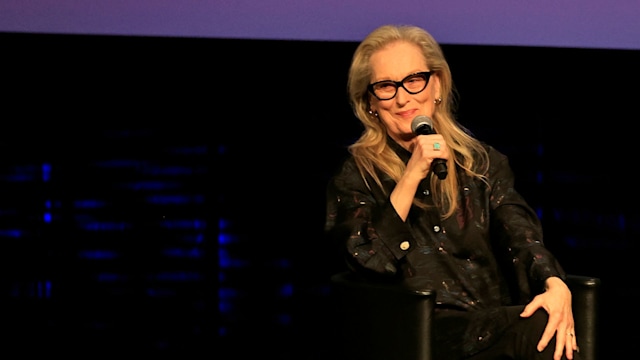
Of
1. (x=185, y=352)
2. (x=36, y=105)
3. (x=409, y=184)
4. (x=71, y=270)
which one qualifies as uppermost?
(x=36, y=105)

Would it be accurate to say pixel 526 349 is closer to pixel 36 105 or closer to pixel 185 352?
pixel 185 352

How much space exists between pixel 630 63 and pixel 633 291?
31.9 inches

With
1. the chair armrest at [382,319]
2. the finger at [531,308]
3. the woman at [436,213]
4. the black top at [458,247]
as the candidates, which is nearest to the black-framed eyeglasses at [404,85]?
the woman at [436,213]

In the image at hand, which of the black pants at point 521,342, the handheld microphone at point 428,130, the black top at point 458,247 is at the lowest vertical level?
the black pants at point 521,342

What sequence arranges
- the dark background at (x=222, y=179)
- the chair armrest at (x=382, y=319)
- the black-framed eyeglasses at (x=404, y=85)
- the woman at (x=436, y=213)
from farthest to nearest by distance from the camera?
the dark background at (x=222, y=179) → the black-framed eyeglasses at (x=404, y=85) → the woman at (x=436, y=213) → the chair armrest at (x=382, y=319)

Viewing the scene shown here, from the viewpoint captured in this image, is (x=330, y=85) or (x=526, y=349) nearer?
(x=526, y=349)

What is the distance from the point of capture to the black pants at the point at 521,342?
2.25 meters

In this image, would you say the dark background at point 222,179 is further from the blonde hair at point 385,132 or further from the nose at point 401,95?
the nose at point 401,95

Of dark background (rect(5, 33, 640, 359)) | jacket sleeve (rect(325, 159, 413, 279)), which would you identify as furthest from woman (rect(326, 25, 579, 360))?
dark background (rect(5, 33, 640, 359))

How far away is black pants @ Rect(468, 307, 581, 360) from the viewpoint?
2.25 meters

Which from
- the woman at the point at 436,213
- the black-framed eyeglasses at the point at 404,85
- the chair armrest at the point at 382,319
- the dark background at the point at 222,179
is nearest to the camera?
the chair armrest at the point at 382,319

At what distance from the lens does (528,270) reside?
2.40 meters

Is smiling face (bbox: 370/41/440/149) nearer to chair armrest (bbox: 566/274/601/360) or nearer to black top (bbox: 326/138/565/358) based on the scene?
black top (bbox: 326/138/565/358)

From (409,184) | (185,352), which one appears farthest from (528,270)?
(185,352)
